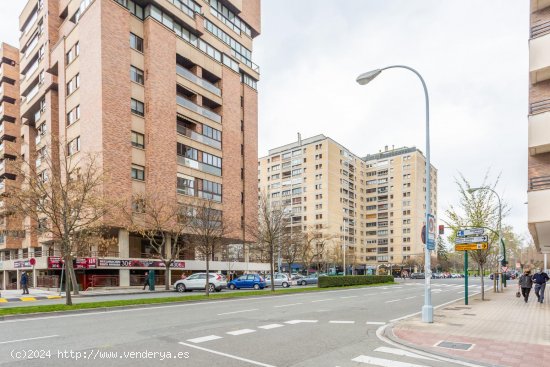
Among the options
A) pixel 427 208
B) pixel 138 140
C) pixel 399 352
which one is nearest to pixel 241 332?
pixel 399 352

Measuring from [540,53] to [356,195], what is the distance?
300ft

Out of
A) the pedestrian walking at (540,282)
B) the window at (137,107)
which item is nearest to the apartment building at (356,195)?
the window at (137,107)

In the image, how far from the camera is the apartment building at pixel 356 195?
93.5 metres

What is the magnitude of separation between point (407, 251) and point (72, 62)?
85.1 m

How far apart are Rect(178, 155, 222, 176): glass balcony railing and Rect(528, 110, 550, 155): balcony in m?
29.8

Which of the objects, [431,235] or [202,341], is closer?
[202,341]

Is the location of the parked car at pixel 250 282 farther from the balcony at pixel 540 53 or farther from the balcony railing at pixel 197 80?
the balcony at pixel 540 53

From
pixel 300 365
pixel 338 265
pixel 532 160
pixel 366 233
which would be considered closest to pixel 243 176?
pixel 532 160

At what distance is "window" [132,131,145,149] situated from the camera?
1388 inches

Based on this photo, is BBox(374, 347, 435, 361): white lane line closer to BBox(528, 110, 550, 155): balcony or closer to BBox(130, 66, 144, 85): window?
BBox(528, 110, 550, 155): balcony

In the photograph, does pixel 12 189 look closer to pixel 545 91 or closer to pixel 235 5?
pixel 545 91

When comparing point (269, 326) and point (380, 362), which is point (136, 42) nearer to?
point (269, 326)

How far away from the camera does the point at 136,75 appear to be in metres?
36.4

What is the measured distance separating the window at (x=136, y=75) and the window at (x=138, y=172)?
787cm
